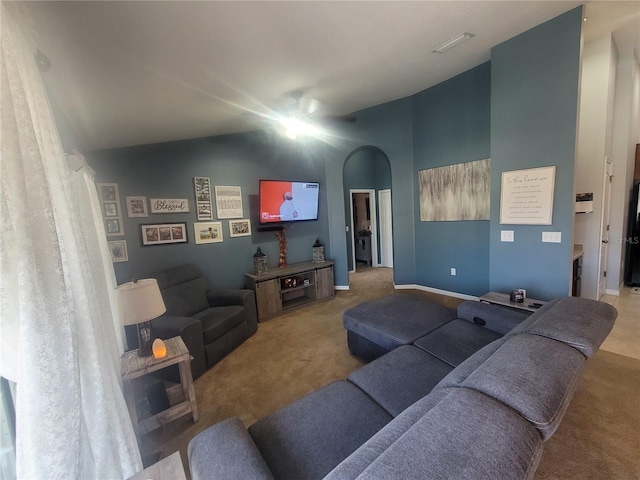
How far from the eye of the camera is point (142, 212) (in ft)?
10.4

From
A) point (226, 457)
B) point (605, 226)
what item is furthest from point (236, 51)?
point (605, 226)

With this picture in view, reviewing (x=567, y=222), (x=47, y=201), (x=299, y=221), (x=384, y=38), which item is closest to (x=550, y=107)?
(x=567, y=222)

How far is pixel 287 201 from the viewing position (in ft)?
13.6

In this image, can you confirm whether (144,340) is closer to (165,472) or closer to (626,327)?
(165,472)

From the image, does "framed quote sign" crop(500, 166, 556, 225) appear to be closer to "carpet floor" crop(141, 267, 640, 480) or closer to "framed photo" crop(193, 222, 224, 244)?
"carpet floor" crop(141, 267, 640, 480)

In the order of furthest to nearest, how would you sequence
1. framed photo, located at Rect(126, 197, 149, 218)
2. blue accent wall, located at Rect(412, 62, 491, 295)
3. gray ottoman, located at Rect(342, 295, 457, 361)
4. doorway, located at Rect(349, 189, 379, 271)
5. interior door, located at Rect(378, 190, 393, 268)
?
doorway, located at Rect(349, 189, 379, 271)
interior door, located at Rect(378, 190, 393, 268)
blue accent wall, located at Rect(412, 62, 491, 295)
framed photo, located at Rect(126, 197, 149, 218)
gray ottoman, located at Rect(342, 295, 457, 361)

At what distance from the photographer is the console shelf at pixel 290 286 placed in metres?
3.74

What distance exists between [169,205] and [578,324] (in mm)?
3928

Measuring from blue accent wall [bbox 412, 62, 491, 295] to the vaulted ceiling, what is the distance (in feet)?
1.64

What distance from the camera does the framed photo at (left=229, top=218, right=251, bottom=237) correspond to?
155 inches

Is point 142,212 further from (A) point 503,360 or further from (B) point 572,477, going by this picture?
(B) point 572,477

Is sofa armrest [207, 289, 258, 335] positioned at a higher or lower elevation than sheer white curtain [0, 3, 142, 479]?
lower

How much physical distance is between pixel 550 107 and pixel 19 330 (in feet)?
12.5

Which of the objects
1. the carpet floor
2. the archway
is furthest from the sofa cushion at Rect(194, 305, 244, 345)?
the archway
